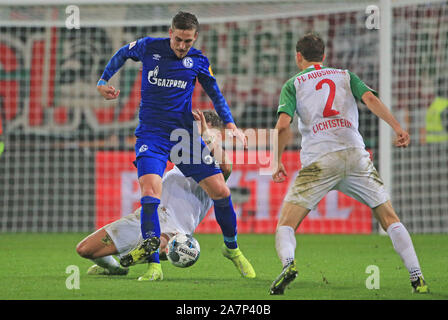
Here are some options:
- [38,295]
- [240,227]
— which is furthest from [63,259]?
[240,227]

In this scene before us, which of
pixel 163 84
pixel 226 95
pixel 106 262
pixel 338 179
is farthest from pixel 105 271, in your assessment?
pixel 226 95

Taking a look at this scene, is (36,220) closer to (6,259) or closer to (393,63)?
(6,259)

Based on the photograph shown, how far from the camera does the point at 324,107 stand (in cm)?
454

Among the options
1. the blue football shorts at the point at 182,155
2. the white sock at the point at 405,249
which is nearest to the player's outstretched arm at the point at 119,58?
the blue football shorts at the point at 182,155

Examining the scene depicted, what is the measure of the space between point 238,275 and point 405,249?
1.52 meters

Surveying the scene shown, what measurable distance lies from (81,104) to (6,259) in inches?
213

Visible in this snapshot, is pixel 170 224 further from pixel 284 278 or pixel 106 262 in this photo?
pixel 284 278

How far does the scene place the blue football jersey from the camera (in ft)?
17.7

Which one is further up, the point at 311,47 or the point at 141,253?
the point at 311,47

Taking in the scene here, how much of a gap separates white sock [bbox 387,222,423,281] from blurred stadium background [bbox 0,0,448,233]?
508 centimetres

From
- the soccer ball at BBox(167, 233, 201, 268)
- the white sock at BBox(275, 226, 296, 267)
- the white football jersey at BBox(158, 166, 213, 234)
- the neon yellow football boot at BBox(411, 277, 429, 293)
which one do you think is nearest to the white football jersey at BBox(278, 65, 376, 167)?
the white sock at BBox(275, 226, 296, 267)

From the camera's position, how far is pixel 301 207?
4.46 meters

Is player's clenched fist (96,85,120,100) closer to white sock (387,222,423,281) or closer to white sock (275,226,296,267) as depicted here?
white sock (275,226,296,267)

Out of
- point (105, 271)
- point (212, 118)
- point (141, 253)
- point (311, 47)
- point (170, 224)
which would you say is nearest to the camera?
point (311, 47)
